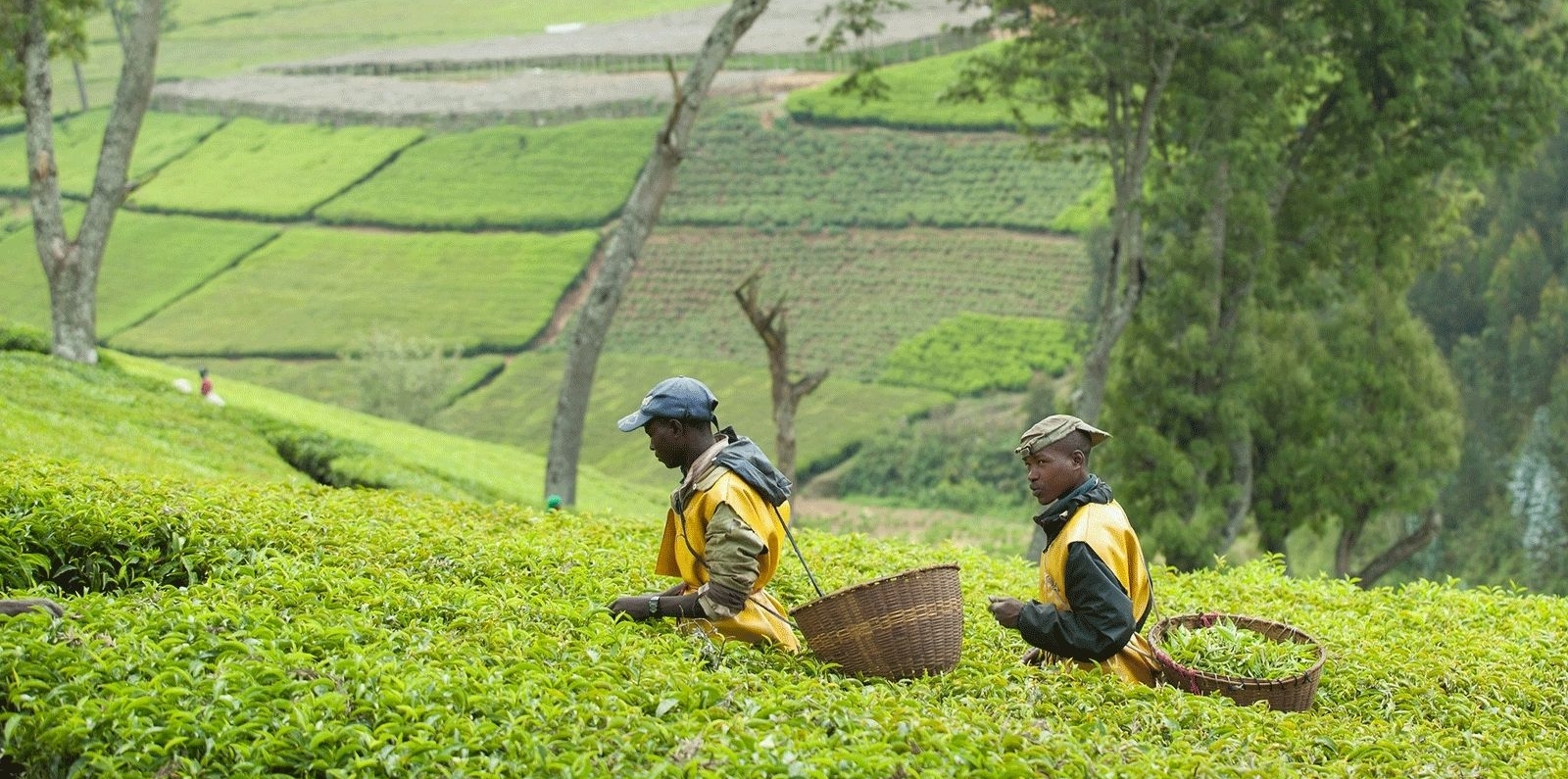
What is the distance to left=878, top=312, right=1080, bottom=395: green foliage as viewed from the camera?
64.0 meters

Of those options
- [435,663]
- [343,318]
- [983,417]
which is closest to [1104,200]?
[983,417]

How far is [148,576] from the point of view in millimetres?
7621

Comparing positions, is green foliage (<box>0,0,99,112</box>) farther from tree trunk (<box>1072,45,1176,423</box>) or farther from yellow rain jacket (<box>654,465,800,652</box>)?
yellow rain jacket (<box>654,465,800,652</box>)

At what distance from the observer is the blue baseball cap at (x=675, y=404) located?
21.2ft

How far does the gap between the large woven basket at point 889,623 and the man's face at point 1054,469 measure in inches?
19.2

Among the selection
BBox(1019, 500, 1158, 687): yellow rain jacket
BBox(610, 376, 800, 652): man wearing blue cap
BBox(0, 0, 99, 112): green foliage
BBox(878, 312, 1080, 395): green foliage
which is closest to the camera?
BBox(1019, 500, 1158, 687): yellow rain jacket

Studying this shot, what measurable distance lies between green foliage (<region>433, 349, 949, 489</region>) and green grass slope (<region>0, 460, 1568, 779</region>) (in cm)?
4911

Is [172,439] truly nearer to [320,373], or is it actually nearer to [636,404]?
[636,404]

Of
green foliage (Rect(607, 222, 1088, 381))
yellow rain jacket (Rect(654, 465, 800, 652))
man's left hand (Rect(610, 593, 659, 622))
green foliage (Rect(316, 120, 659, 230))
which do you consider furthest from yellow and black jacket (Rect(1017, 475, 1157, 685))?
green foliage (Rect(316, 120, 659, 230))

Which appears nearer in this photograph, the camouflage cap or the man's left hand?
the camouflage cap

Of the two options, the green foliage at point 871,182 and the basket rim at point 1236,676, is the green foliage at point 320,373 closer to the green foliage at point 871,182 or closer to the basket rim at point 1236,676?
the green foliage at point 871,182

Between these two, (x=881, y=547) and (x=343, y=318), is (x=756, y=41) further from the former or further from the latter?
(x=881, y=547)

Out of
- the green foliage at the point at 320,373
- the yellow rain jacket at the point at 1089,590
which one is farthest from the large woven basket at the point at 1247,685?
the green foliage at the point at 320,373

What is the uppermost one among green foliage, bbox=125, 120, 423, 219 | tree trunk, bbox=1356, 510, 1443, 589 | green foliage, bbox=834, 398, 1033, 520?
green foliage, bbox=125, 120, 423, 219
